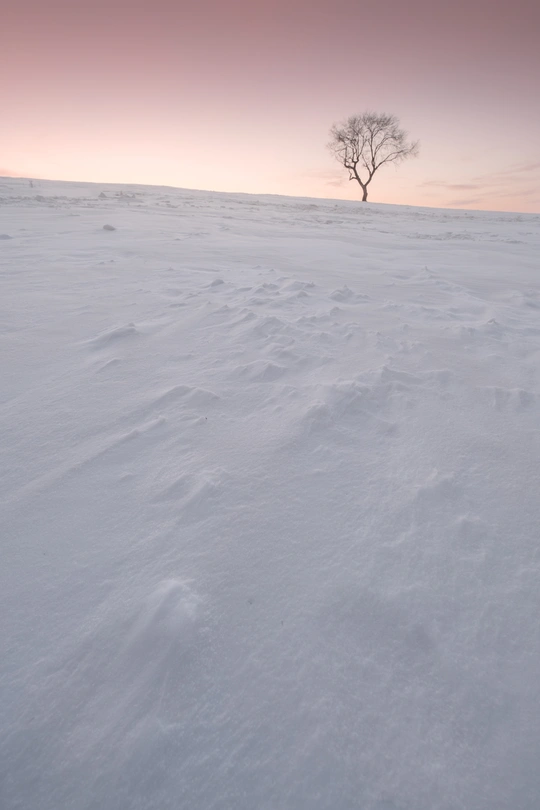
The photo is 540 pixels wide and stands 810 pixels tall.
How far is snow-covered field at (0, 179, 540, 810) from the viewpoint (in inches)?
26.5

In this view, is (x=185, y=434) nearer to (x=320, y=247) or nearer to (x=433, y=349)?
(x=433, y=349)

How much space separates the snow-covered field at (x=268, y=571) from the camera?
0.67 metres

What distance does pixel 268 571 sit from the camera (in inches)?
37.3

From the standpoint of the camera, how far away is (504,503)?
114 cm

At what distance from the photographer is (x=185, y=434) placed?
1410mm

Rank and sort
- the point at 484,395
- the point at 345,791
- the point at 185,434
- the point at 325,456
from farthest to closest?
the point at 484,395 < the point at 185,434 < the point at 325,456 < the point at 345,791

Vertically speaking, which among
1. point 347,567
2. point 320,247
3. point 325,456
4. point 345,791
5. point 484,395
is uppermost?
point 320,247

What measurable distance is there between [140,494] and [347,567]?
606 millimetres

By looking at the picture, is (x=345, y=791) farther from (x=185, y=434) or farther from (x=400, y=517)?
(x=185, y=434)

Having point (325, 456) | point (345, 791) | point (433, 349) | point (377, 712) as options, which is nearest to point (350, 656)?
point (377, 712)

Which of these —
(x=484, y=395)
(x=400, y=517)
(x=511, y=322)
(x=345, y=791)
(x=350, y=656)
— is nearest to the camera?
(x=345, y=791)

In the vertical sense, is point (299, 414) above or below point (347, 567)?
above

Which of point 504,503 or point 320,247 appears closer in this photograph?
point 504,503

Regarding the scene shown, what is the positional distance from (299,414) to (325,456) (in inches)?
9.2
